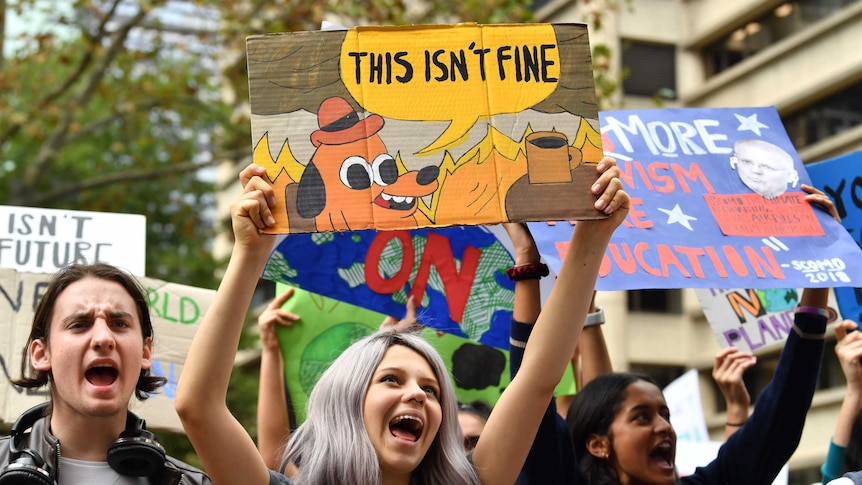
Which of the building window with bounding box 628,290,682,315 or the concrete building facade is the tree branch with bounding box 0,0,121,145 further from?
the building window with bounding box 628,290,682,315

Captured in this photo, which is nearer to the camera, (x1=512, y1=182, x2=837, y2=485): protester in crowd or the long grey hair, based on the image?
the long grey hair

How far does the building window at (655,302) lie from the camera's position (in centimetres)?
2122

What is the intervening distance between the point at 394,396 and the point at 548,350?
38cm

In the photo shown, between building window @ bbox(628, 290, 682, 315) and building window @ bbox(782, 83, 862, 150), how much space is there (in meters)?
A: 3.53

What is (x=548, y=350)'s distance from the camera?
2971 millimetres

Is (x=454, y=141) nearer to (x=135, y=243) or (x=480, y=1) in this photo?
(x=135, y=243)

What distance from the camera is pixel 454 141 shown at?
3.01m

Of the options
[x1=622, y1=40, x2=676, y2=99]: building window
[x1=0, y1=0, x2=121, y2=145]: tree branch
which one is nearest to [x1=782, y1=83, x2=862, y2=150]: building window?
[x1=622, y1=40, x2=676, y2=99]: building window

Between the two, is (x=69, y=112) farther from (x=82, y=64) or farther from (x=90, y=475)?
(x=90, y=475)

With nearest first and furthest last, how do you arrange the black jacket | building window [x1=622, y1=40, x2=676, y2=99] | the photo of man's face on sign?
the black jacket < the photo of man's face on sign < building window [x1=622, y1=40, x2=676, y2=99]

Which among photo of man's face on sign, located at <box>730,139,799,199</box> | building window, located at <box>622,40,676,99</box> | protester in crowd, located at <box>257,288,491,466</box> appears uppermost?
building window, located at <box>622,40,676,99</box>

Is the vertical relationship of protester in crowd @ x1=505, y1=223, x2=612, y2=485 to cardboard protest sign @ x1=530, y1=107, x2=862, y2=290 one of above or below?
below

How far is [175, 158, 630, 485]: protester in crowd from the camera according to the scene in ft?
8.91

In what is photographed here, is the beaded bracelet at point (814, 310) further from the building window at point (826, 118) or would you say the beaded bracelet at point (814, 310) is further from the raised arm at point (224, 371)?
the building window at point (826, 118)
